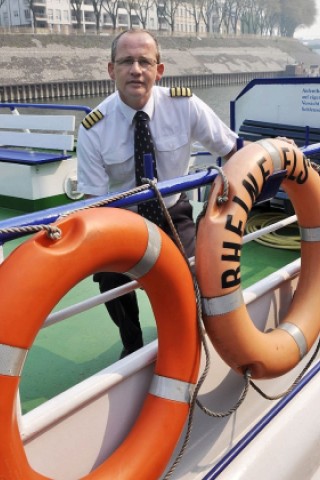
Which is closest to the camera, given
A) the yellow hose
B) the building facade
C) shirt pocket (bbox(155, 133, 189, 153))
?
shirt pocket (bbox(155, 133, 189, 153))

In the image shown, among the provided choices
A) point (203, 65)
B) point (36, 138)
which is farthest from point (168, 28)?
point (36, 138)

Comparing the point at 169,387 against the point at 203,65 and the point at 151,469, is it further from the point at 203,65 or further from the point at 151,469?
the point at 203,65

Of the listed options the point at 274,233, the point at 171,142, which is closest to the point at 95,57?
the point at 274,233

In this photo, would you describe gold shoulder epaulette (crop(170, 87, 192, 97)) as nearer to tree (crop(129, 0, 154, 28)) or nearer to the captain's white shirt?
the captain's white shirt

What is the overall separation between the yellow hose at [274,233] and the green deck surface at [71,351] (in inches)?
48.6

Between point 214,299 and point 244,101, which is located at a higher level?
point 244,101

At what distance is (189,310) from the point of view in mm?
1653

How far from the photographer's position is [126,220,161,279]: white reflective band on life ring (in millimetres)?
1492

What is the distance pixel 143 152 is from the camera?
2.08m

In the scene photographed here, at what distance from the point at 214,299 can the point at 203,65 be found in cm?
5122

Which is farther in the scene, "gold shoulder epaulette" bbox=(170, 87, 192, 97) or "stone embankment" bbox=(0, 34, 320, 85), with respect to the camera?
"stone embankment" bbox=(0, 34, 320, 85)

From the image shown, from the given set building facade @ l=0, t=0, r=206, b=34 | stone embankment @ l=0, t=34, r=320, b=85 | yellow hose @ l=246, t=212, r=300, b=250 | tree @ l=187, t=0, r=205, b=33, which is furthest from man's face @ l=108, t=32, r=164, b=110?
tree @ l=187, t=0, r=205, b=33

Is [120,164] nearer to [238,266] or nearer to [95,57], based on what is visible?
[238,266]

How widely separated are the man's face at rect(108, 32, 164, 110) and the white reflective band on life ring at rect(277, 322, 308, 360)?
1068 mm
